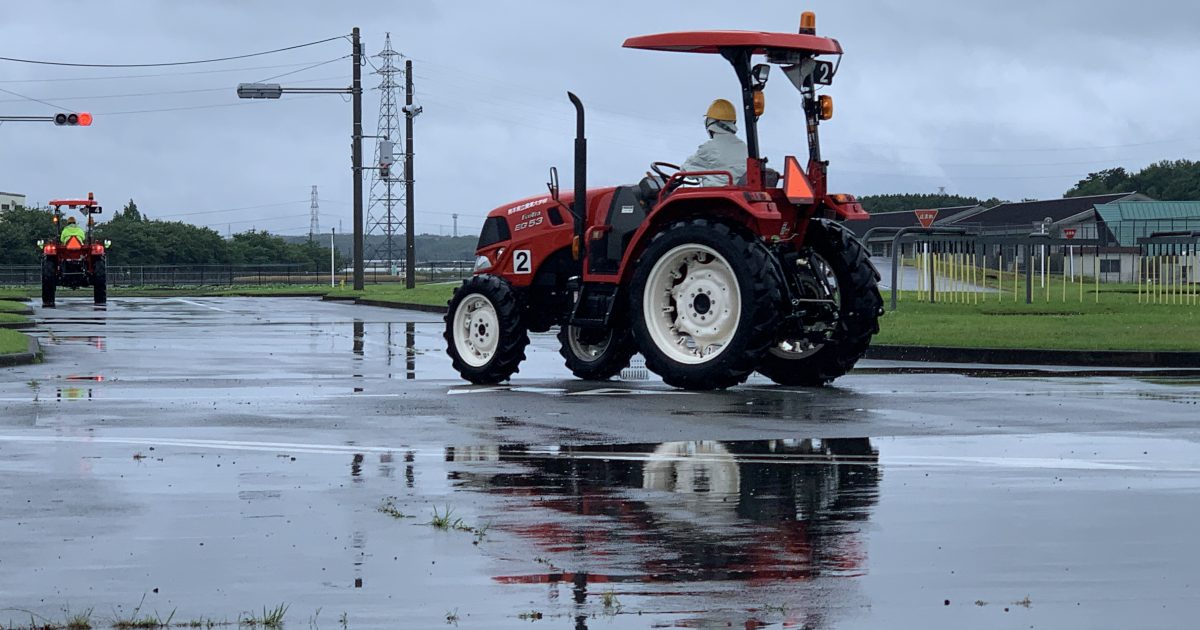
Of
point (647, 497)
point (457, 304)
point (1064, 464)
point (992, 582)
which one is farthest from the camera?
point (457, 304)

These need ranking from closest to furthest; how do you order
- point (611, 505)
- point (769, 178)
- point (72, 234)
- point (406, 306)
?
point (611, 505), point (769, 178), point (406, 306), point (72, 234)

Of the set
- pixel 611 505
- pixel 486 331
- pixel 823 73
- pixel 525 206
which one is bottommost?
pixel 611 505

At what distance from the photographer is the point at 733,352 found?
15508 mm

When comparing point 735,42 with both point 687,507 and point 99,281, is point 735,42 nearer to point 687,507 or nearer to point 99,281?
point 687,507

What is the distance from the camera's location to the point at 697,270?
638 inches

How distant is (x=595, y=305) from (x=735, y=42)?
9.47ft

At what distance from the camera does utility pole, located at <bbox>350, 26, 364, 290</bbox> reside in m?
56.7

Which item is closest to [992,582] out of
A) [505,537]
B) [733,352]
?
[505,537]

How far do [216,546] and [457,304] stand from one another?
10601 mm

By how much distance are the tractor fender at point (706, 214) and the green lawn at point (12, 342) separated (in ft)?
28.2

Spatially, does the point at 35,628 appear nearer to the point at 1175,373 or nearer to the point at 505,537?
the point at 505,537

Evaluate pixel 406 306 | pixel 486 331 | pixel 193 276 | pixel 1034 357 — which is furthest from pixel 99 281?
pixel 193 276

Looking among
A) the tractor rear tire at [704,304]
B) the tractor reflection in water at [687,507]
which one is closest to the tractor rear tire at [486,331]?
the tractor rear tire at [704,304]

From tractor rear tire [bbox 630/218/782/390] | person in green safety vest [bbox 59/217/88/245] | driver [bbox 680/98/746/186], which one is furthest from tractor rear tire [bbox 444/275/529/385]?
person in green safety vest [bbox 59/217/88/245]
